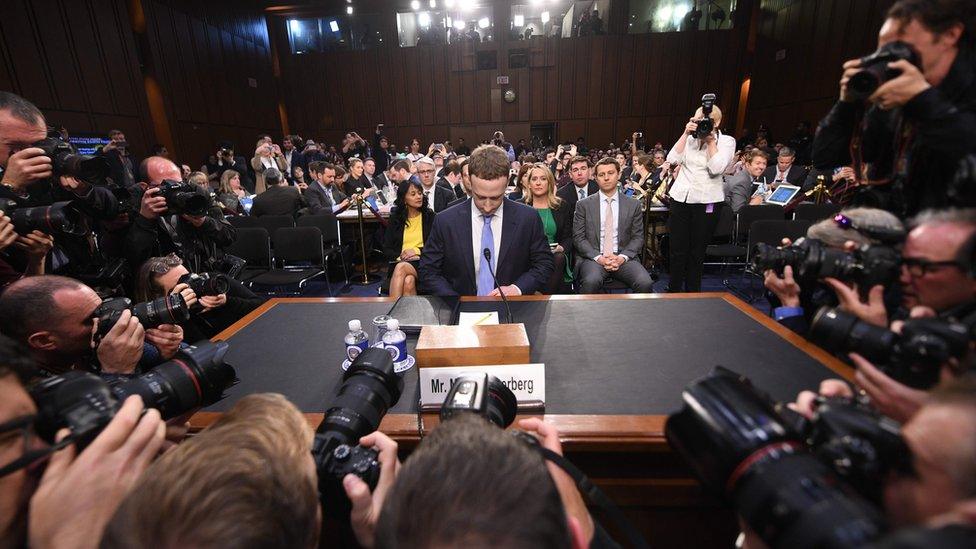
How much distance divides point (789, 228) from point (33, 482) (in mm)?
4349

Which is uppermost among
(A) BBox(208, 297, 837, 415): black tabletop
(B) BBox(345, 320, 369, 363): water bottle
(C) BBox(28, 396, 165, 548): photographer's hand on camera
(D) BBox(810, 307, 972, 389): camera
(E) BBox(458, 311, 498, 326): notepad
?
(D) BBox(810, 307, 972, 389): camera

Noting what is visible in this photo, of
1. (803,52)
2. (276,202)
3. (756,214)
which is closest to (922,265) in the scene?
(756,214)

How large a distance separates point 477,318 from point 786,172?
18.6ft

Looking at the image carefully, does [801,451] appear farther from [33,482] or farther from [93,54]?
[93,54]

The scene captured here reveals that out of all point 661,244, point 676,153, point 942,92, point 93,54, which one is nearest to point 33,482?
point 942,92

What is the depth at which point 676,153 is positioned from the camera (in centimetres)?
341

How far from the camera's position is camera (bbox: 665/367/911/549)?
0.43 meters

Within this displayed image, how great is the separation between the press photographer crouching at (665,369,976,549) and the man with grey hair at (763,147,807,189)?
5.67 m

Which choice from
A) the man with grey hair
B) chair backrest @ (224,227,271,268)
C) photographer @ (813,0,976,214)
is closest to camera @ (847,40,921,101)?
photographer @ (813,0,976,214)

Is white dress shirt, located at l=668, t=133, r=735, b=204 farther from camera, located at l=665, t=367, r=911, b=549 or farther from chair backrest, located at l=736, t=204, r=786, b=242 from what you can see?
camera, located at l=665, t=367, r=911, b=549

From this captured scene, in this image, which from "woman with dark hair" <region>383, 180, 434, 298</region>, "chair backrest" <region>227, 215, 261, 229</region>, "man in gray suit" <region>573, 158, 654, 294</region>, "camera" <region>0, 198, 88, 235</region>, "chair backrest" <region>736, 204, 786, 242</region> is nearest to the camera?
"camera" <region>0, 198, 88, 235</region>

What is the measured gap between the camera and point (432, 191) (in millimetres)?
4953

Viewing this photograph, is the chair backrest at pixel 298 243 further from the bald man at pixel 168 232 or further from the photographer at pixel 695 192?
the photographer at pixel 695 192

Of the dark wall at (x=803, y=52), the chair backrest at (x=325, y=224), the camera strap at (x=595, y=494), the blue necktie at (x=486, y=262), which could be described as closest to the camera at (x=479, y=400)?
the camera strap at (x=595, y=494)
